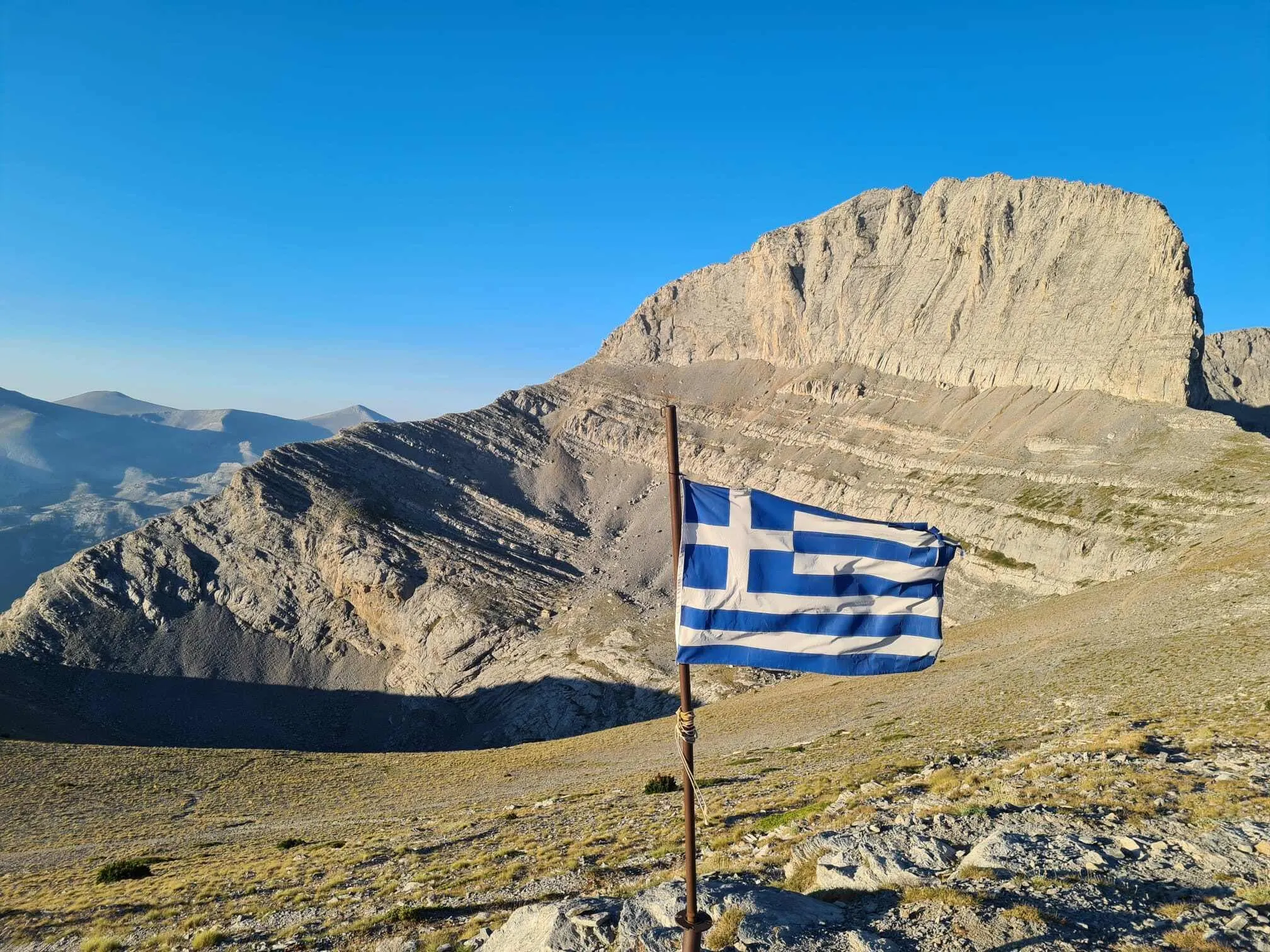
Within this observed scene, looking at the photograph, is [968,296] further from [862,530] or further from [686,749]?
[686,749]

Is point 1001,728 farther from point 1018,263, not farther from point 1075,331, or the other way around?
point 1018,263

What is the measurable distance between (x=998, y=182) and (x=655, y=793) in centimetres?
12133

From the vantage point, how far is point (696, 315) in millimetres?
157625

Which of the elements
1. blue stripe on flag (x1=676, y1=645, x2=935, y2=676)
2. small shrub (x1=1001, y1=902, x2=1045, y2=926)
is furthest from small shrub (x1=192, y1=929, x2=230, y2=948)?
small shrub (x1=1001, y1=902, x2=1045, y2=926)

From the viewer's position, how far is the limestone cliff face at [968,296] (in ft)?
284

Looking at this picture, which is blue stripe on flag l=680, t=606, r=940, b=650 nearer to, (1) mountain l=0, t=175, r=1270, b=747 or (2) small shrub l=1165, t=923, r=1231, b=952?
(2) small shrub l=1165, t=923, r=1231, b=952

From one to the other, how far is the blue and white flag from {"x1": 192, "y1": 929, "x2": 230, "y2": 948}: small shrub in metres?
13.7

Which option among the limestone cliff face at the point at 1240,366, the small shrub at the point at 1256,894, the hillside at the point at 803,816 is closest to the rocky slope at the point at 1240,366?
the limestone cliff face at the point at 1240,366

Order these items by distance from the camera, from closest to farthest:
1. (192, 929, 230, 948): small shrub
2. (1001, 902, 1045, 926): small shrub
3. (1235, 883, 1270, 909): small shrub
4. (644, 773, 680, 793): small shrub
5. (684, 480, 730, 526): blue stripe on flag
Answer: (1001, 902, 1045, 926): small shrub < (1235, 883, 1270, 909): small shrub < (684, 480, 730, 526): blue stripe on flag < (192, 929, 230, 948): small shrub < (644, 773, 680, 793): small shrub

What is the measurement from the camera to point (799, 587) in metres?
9.27

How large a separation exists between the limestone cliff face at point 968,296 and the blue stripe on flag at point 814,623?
309ft

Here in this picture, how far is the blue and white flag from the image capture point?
9148 millimetres

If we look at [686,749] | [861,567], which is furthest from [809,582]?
[686,749]

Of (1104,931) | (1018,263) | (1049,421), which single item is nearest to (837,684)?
(1104,931)
